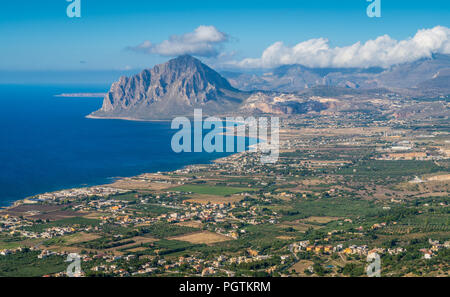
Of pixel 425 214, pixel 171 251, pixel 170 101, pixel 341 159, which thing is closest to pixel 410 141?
pixel 341 159

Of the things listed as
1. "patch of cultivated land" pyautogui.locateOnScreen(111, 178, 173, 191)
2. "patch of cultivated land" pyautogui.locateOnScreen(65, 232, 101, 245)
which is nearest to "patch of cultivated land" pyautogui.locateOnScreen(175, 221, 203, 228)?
"patch of cultivated land" pyautogui.locateOnScreen(65, 232, 101, 245)

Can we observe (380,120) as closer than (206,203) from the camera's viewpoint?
No

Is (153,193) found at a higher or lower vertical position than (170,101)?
lower

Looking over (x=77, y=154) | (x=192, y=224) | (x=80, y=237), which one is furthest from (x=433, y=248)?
(x=77, y=154)

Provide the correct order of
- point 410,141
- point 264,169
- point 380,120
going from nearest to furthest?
point 264,169 → point 410,141 → point 380,120

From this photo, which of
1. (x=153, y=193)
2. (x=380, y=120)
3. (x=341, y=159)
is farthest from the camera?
(x=380, y=120)

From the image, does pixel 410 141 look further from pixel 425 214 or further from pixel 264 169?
pixel 425 214

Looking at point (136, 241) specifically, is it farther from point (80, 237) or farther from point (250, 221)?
point (250, 221)
